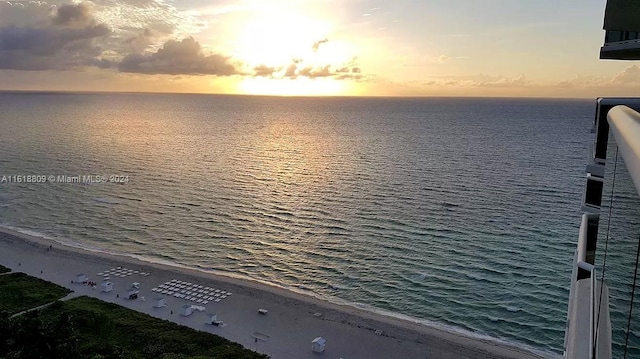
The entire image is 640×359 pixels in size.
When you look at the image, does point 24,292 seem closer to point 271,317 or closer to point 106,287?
point 106,287

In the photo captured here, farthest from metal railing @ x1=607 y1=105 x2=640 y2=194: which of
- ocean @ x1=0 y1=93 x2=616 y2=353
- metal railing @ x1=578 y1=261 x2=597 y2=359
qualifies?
ocean @ x1=0 y1=93 x2=616 y2=353

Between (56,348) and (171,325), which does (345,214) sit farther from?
(56,348)

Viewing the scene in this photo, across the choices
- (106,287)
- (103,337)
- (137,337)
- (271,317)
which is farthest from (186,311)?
(106,287)

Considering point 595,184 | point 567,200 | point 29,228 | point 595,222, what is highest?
point 595,184

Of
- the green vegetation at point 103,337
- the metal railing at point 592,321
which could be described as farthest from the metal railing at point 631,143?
the green vegetation at point 103,337

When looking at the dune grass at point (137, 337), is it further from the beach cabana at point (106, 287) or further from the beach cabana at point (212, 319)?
the beach cabana at point (106, 287)

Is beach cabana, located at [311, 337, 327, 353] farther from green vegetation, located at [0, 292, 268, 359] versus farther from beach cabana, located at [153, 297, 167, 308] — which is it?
beach cabana, located at [153, 297, 167, 308]

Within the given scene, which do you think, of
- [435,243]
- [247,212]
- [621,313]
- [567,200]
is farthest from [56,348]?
[567,200]
